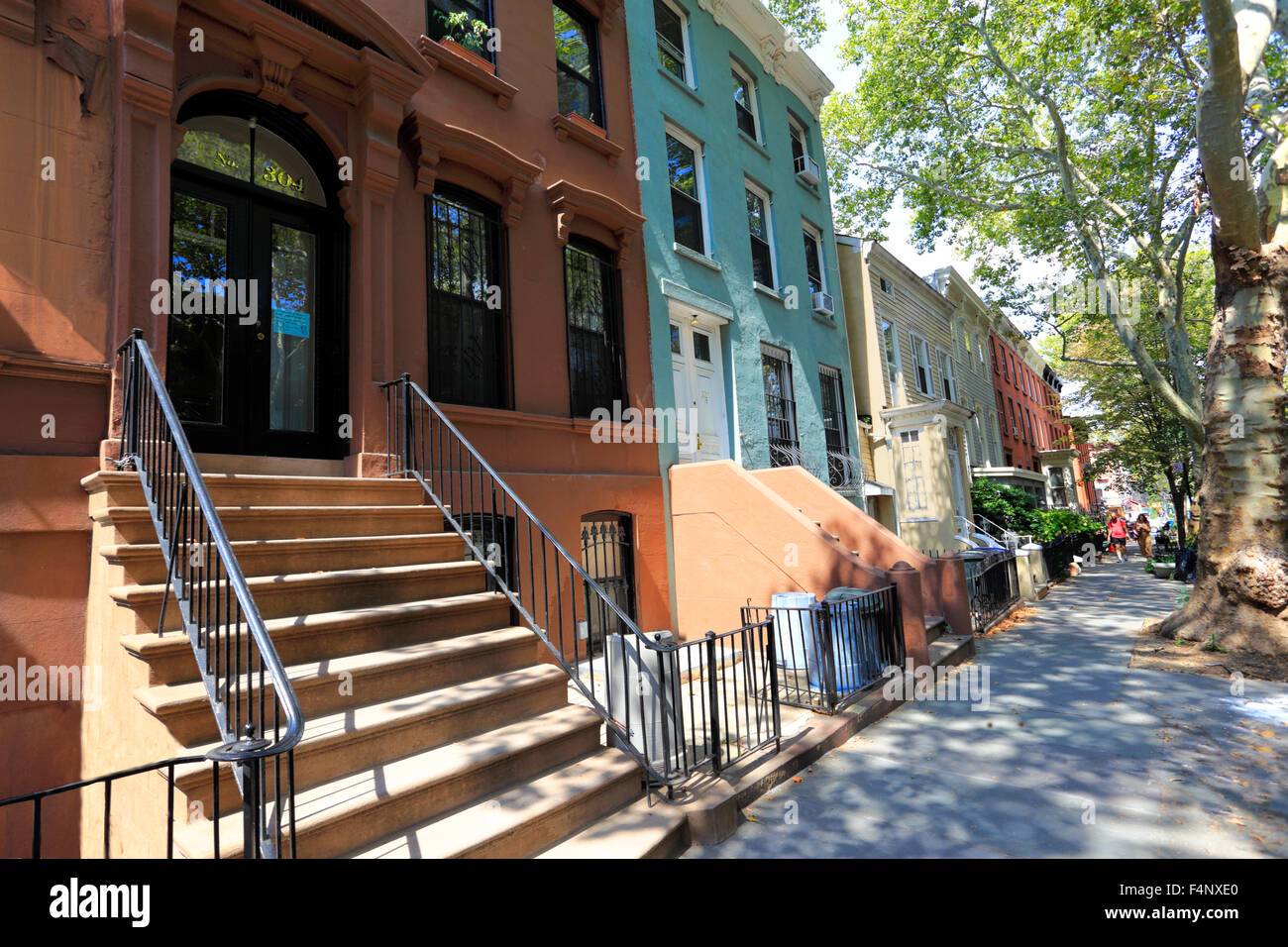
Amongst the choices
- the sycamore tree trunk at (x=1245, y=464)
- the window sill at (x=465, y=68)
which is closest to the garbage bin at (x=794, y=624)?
the sycamore tree trunk at (x=1245, y=464)

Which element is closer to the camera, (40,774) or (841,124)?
(40,774)

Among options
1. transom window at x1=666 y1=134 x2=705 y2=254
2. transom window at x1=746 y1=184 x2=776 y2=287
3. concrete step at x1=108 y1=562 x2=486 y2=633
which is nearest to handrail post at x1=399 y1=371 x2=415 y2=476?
concrete step at x1=108 y1=562 x2=486 y2=633

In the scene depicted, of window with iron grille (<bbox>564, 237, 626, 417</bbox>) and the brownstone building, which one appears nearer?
the brownstone building

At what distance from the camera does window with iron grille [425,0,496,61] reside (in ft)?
24.2

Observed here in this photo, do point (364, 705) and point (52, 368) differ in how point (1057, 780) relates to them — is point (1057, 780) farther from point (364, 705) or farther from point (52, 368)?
point (52, 368)

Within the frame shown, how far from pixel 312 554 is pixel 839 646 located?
4.82m

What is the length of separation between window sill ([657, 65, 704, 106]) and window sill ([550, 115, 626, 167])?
87.3 inches

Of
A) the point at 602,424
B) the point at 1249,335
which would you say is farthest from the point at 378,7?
the point at 1249,335

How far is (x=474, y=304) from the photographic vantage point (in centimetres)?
727

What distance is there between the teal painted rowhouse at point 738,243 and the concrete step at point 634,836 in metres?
6.04

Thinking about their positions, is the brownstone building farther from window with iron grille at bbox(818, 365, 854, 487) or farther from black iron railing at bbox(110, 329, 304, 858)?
window with iron grille at bbox(818, 365, 854, 487)

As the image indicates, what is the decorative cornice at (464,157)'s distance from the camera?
662 cm
